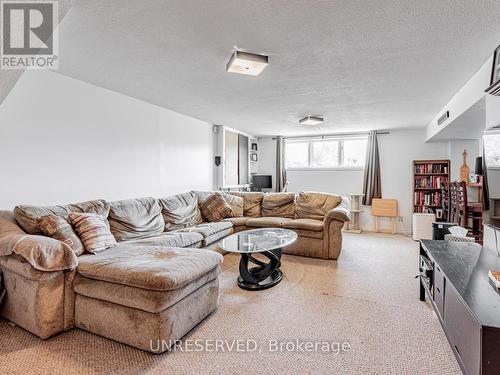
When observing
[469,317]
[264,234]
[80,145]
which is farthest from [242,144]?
[469,317]

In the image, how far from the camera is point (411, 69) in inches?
103

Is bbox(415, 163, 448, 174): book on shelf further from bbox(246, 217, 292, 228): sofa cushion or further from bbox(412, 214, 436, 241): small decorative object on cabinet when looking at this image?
bbox(246, 217, 292, 228): sofa cushion

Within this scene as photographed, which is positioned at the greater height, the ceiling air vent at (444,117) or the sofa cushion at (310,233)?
the ceiling air vent at (444,117)

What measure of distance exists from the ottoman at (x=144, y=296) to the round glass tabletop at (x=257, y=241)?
2.00 feet

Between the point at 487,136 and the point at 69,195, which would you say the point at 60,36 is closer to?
the point at 69,195

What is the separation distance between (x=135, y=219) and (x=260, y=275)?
63.9 inches

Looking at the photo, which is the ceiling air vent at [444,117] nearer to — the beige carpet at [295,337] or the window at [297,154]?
the beige carpet at [295,337]

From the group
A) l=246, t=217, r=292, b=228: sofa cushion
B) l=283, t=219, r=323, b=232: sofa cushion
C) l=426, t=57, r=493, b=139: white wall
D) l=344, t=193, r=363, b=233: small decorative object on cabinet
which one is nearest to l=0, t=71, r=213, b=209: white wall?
l=246, t=217, r=292, b=228: sofa cushion

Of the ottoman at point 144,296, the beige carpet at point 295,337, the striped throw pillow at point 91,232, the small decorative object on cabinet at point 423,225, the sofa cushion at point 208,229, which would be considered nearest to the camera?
the beige carpet at point 295,337

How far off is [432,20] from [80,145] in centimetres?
341

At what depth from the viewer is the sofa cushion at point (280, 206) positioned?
15.8ft

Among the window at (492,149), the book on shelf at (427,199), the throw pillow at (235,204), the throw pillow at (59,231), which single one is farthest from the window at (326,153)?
the throw pillow at (59,231)

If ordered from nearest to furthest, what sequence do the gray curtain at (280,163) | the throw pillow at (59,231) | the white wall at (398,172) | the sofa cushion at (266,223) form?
the throw pillow at (59,231) → the sofa cushion at (266,223) → the white wall at (398,172) → the gray curtain at (280,163)

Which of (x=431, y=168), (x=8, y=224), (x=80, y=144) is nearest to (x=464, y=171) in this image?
(x=431, y=168)
